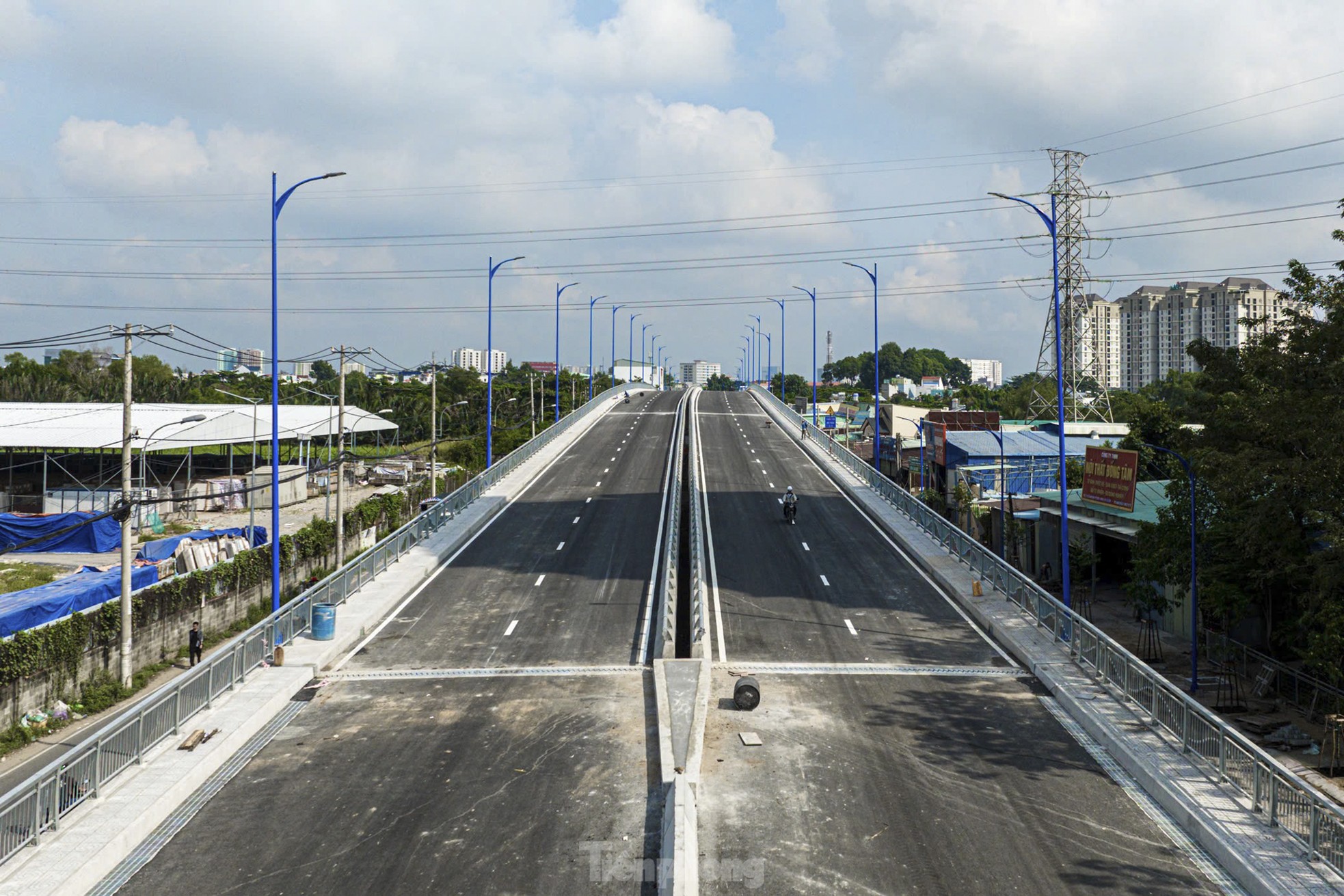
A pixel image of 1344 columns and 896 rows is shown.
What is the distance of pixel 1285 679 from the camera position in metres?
26.7

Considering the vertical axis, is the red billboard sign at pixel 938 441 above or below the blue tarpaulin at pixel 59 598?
above

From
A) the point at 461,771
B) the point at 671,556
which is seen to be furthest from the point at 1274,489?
the point at 461,771

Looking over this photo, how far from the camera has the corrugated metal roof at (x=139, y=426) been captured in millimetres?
64375

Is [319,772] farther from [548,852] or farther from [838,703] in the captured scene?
[838,703]

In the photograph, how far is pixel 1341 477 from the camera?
2217 cm

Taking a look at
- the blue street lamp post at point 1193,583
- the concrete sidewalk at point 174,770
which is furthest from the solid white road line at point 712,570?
the blue street lamp post at point 1193,583

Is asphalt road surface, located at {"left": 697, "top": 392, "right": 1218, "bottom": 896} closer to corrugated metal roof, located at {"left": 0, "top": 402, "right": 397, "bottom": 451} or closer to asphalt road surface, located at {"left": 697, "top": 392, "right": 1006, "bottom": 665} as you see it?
asphalt road surface, located at {"left": 697, "top": 392, "right": 1006, "bottom": 665}

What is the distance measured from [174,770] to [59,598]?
17.7 metres

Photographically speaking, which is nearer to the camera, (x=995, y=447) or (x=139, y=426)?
(x=995, y=447)

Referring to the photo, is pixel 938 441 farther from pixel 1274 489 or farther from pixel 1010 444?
pixel 1274 489

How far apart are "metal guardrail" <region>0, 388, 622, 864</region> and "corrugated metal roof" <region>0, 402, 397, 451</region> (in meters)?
34.7

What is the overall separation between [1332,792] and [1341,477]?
703 centimetres

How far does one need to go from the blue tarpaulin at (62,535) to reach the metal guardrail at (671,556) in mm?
29241

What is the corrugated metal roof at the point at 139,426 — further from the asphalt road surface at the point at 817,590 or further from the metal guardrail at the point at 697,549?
the asphalt road surface at the point at 817,590
